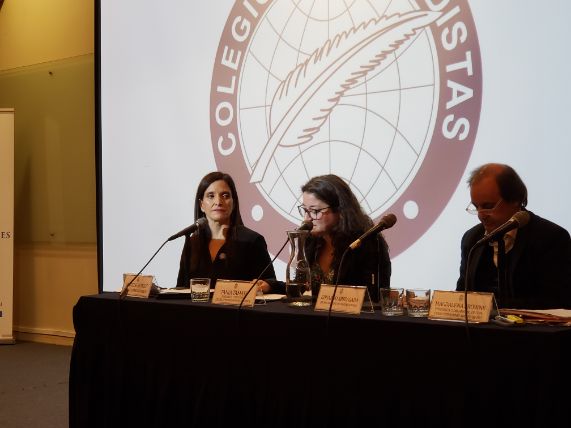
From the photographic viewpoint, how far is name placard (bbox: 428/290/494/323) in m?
1.85

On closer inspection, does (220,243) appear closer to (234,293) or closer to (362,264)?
(362,264)

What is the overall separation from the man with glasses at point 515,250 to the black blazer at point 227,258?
1.13 meters

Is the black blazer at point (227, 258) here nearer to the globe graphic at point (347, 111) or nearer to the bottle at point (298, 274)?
the globe graphic at point (347, 111)

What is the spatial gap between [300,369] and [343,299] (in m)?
0.22

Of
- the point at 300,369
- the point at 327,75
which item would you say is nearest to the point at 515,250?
the point at 300,369

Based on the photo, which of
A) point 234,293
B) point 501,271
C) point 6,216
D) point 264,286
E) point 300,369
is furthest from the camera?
point 6,216

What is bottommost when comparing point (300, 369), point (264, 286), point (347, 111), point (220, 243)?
point (300, 369)

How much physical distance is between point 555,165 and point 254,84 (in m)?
1.75

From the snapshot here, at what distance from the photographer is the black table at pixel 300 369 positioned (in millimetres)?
1745

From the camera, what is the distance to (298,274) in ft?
7.91

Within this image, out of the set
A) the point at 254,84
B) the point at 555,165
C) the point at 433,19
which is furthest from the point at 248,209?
the point at 555,165

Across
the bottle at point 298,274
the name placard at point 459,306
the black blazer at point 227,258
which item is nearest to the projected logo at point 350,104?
the black blazer at point 227,258

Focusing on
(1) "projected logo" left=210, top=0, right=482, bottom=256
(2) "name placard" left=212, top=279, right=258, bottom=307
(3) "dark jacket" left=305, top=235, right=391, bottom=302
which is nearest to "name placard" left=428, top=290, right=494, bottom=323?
(2) "name placard" left=212, top=279, right=258, bottom=307

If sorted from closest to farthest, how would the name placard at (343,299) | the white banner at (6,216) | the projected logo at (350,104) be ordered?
the name placard at (343,299) → the projected logo at (350,104) → the white banner at (6,216)
